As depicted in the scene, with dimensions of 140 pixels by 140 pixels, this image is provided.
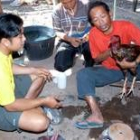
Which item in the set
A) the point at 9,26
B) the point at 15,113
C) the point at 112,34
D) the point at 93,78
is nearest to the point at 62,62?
the point at 93,78

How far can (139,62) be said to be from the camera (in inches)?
130

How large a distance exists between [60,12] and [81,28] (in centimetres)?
40

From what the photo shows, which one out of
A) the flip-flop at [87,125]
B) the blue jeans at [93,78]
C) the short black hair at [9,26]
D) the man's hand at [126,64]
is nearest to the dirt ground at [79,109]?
the flip-flop at [87,125]

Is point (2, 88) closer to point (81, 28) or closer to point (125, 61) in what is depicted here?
point (125, 61)

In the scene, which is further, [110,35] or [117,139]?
[110,35]

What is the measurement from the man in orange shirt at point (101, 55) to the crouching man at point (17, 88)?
1.70 feet

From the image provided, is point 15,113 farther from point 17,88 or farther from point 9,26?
point 9,26

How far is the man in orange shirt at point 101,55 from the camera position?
3166 mm

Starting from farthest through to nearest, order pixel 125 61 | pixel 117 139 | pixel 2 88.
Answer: pixel 125 61, pixel 117 139, pixel 2 88

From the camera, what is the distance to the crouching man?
8.31ft

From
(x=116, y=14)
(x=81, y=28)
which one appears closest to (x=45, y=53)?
(x=81, y=28)

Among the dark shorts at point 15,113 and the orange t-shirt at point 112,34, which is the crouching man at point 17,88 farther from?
the orange t-shirt at point 112,34

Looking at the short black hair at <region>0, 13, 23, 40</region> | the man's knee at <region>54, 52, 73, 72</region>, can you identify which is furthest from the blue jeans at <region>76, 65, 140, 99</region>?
the short black hair at <region>0, 13, 23, 40</region>

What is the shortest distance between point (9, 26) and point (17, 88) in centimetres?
87
